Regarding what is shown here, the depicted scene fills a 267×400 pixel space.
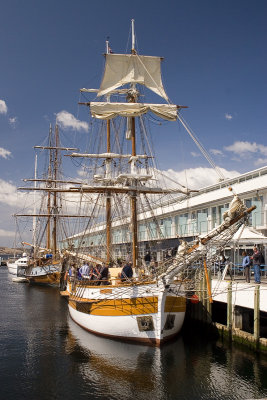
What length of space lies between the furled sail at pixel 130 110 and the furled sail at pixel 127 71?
1.76 meters

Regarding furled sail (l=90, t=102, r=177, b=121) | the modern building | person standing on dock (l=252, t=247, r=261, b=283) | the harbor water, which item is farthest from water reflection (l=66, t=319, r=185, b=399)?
furled sail (l=90, t=102, r=177, b=121)

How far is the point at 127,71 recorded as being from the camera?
25000 mm

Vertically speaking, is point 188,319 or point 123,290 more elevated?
point 123,290

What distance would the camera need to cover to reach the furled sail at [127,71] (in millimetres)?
24812

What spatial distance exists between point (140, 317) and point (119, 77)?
16.4 meters

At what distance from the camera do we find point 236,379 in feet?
40.4

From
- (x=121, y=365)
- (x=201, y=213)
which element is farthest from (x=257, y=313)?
(x=201, y=213)

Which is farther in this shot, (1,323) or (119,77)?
(119,77)

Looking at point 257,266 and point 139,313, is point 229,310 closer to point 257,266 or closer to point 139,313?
point 257,266

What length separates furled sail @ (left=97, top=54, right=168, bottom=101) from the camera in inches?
977

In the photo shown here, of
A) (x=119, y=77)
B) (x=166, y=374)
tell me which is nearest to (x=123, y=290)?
(x=166, y=374)

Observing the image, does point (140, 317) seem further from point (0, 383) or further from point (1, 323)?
point (1, 323)

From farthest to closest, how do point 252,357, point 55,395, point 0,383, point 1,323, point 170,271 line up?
point 1,323
point 170,271
point 252,357
point 0,383
point 55,395

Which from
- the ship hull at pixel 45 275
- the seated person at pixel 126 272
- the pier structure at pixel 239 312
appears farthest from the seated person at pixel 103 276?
the ship hull at pixel 45 275
